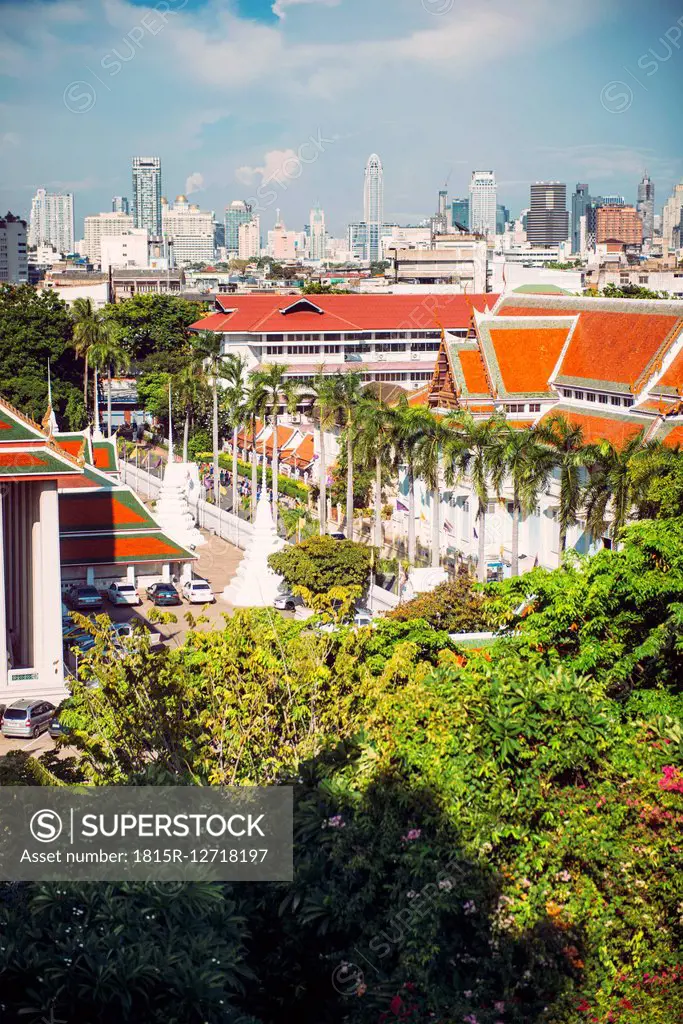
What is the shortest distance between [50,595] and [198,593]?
33.7 ft

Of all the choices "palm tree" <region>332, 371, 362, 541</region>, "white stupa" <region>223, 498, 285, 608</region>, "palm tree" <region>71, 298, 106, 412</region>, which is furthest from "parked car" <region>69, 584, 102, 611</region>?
"palm tree" <region>71, 298, 106, 412</region>

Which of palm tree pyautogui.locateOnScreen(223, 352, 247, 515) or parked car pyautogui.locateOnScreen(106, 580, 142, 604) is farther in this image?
palm tree pyautogui.locateOnScreen(223, 352, 247, 515)

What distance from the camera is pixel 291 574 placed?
3759 centimetres

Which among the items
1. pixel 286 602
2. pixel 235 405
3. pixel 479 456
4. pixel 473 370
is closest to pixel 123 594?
pixel 286 602

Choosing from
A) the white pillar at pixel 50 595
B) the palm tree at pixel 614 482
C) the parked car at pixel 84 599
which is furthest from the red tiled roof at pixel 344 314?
the white pillar at pixel 50 595

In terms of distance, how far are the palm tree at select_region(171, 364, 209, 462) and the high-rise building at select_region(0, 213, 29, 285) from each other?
11955cm

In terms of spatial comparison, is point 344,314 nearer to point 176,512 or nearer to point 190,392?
point 190,392

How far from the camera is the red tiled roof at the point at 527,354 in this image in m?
47.5

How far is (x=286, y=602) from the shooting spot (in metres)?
39.2

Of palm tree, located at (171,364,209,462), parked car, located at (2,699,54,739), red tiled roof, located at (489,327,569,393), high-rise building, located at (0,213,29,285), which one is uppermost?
high-rise building, located at (0,213,29,285)

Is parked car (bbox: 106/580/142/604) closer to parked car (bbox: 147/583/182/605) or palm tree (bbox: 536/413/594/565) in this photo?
parked car (bbox: 147/583/182/605)

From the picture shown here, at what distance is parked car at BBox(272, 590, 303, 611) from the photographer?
38.7 meters

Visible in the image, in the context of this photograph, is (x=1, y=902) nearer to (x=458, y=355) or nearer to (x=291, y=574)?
(x=291, y=574)

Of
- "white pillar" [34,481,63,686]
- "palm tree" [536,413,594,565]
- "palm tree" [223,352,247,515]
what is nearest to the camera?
"white pillar" [34,481,63,686]
